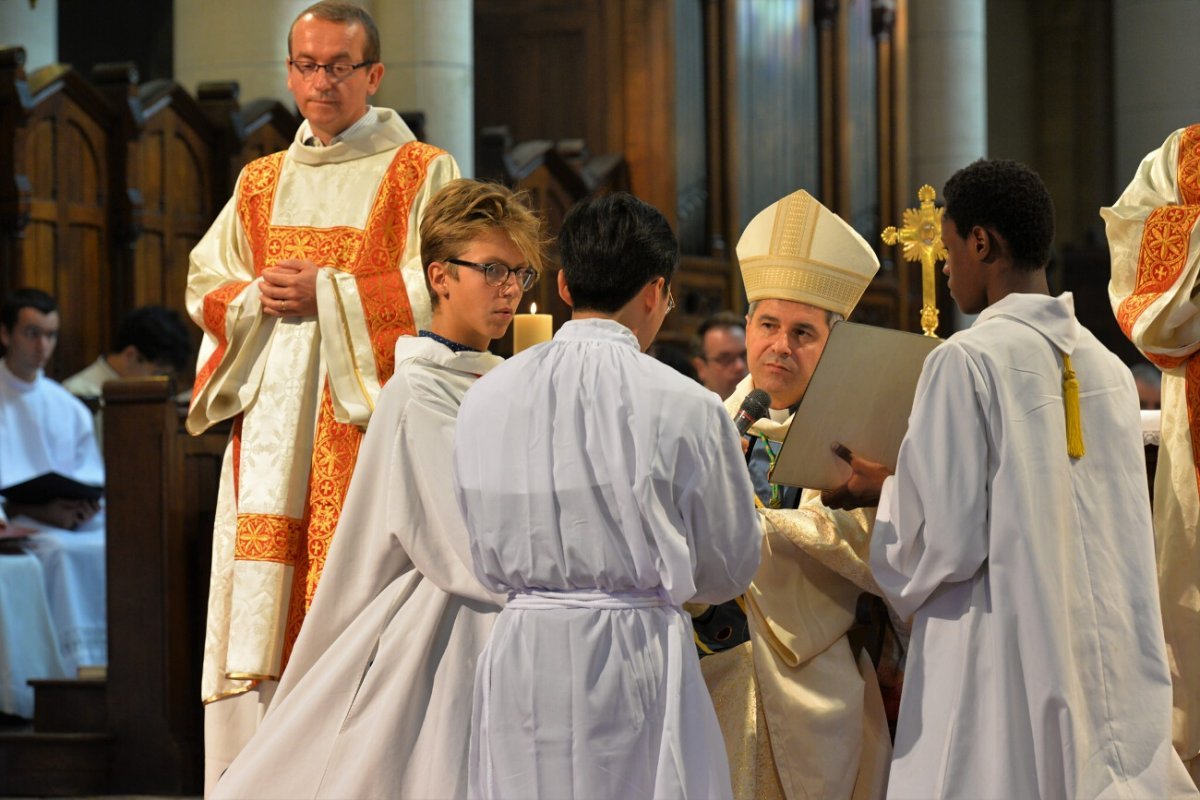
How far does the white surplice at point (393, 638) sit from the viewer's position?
3.05 meters

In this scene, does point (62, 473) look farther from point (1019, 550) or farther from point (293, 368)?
point (1019, 550)

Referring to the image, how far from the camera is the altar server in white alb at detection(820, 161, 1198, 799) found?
313 cm

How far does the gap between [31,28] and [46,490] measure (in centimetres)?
474

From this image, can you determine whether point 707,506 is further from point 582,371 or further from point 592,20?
point 592,20

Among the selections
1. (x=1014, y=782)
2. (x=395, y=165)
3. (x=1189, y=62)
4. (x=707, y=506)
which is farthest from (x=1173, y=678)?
(x=1189, y=62)

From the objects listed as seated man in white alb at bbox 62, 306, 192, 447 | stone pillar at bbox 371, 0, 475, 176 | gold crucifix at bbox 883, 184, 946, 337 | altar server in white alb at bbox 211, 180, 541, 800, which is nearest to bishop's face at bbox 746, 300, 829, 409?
gold crucifix at bbox 883, 184, 946, 337

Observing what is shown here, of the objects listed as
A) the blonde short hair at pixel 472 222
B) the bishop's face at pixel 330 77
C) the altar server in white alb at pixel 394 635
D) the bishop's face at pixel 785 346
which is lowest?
the altar server in white alb at pixel 394 635

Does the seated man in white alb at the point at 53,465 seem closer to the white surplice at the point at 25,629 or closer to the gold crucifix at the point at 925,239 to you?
the white surplice at the point at 25,629

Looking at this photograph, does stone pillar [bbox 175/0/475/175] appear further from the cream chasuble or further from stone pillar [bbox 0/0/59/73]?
the cream chasuble

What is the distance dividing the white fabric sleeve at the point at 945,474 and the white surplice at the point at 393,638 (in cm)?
78

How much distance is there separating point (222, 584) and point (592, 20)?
19.3ft

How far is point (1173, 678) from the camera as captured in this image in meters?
4.20

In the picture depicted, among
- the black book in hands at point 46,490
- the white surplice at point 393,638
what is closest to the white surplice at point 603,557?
the white surplice at point 393,638

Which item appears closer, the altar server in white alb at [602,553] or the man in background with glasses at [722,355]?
the altar server in white alb at [602,553]
